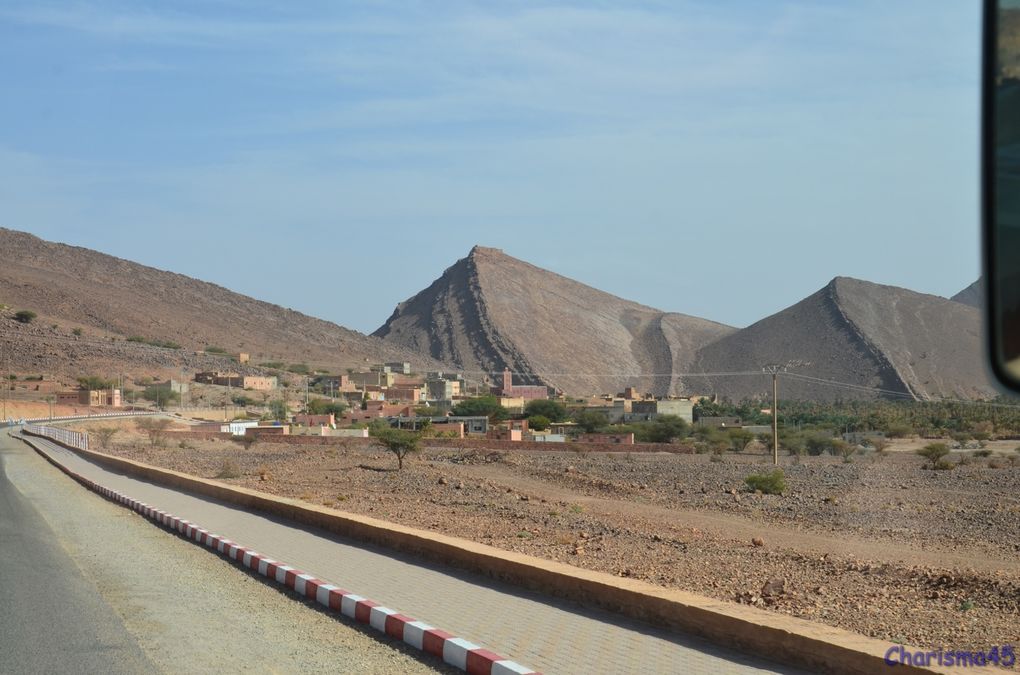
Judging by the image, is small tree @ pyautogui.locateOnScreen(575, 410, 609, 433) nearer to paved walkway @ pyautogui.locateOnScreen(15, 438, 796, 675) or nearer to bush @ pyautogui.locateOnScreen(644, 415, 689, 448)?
bush @ pyautogui.locateOnScreen(644, 415, 689, 448)

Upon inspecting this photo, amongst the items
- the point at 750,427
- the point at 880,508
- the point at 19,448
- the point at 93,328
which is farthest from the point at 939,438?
the point at 93,328

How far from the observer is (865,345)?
422 feet

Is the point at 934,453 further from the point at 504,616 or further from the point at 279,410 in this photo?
the point at 279,410

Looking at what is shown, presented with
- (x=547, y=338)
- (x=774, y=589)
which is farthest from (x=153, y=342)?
(x=774, y=589)

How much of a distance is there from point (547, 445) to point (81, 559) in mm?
44752

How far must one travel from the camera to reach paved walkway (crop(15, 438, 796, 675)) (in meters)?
7.62

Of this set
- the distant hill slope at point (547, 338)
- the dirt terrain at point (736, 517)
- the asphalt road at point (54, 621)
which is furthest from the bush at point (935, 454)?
the distant hill slope at point (547, 338)

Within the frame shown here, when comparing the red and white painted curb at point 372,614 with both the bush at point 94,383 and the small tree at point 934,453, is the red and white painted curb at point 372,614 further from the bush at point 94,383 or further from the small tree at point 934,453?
the bush at point 94,383

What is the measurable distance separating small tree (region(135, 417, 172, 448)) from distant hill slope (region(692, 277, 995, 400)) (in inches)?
2817

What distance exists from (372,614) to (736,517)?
19.4 m

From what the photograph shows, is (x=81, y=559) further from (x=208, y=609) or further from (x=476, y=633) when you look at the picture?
(x=476, y=633)

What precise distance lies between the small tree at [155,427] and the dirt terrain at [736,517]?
3596 millimetres

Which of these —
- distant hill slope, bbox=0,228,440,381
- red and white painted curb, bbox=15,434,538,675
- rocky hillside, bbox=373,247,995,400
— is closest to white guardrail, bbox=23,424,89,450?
red and white painted curb, bbox=15,434,538,675

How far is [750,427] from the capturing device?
77.9 m
